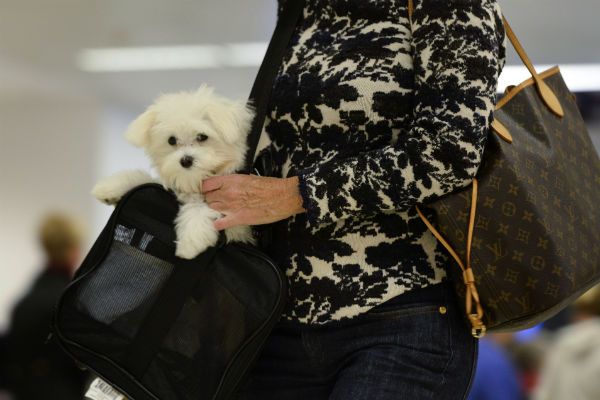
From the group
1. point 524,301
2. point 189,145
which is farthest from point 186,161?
point 524,301

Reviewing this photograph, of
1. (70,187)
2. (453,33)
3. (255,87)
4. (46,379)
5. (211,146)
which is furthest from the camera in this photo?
(70,187)

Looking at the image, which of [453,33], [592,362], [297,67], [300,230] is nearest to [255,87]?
[297,67]

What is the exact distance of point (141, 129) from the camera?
144 centimetres

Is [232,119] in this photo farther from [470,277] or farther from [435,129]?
[470,277]

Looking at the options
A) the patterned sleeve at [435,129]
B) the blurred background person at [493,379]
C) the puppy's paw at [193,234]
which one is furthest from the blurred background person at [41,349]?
the patterned sleeve at [435,129]

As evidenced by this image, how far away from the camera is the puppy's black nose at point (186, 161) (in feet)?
4.38

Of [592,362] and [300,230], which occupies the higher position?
[300,230]

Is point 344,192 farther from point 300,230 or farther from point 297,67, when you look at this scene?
point 297,67

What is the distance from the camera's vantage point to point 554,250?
105 cm

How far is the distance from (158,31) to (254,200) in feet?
13.4

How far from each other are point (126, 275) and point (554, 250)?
0.69 m

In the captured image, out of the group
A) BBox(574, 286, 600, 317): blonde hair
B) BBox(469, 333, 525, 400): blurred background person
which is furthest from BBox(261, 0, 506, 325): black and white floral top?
BBox(469, 333, 525, 400): blurred background person

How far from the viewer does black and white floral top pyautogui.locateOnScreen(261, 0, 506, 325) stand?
1032 mm

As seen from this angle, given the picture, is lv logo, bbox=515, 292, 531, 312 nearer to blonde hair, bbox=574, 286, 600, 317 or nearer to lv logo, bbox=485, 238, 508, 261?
lv logo, bbox=485, 238, 508, 261
